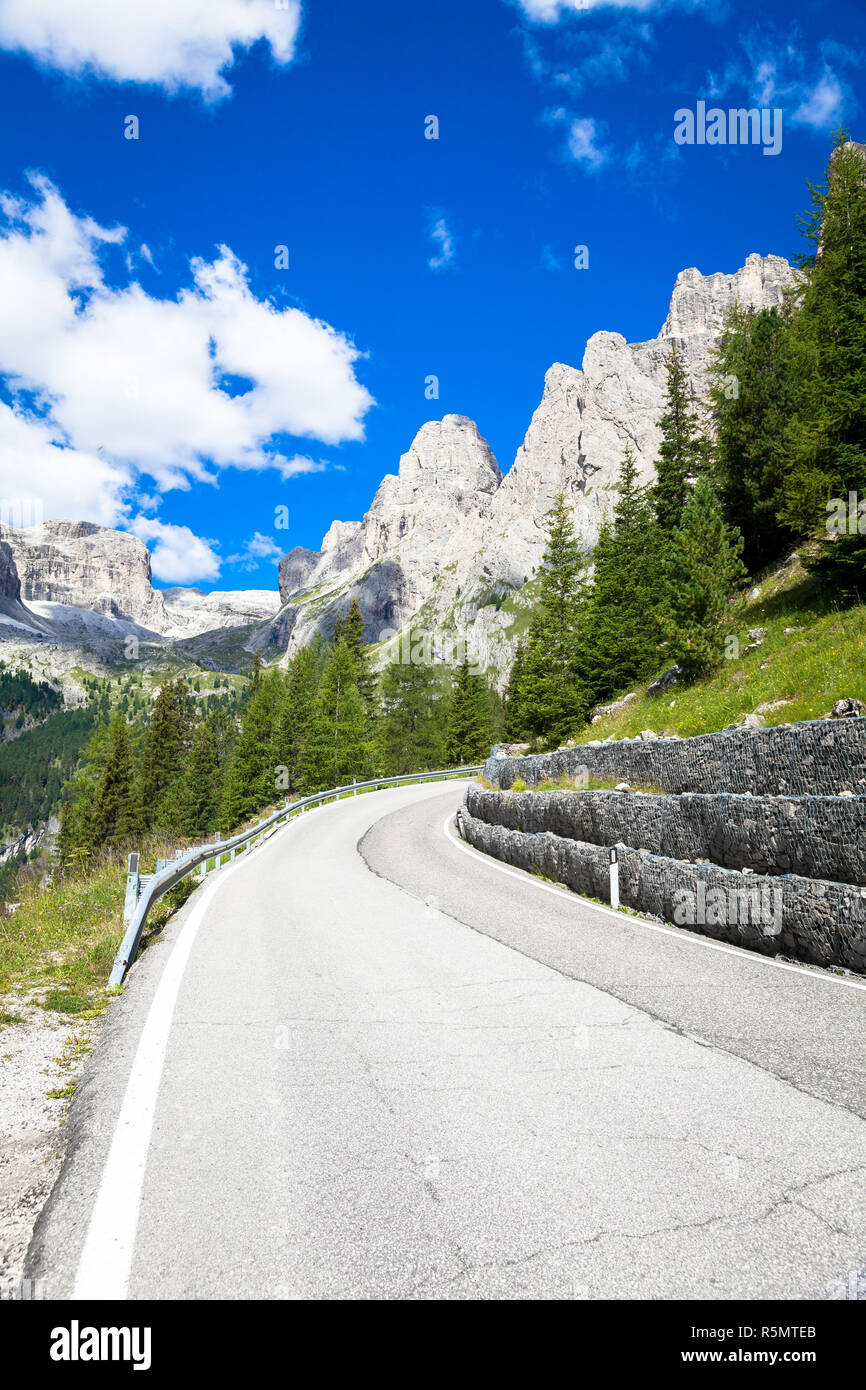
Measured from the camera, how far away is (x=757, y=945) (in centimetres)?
769

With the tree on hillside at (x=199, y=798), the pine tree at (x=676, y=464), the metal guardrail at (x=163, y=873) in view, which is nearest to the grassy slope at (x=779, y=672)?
the metal guardrail at (x=163, y=873)

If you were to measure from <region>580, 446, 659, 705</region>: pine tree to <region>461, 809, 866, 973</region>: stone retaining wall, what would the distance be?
24488 millimetres

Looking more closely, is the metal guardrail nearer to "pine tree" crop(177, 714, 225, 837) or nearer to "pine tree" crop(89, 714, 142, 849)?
"pine tree" crop(89, 714, 142, 849)

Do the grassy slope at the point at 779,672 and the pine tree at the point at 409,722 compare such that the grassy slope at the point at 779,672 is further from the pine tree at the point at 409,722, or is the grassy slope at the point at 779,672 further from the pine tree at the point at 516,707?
the pine tree at the point at 409,722

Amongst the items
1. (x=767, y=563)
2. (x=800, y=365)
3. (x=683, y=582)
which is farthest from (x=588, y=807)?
(x=800, y=365)

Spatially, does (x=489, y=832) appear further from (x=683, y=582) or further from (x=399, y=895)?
(x=683, y=582)

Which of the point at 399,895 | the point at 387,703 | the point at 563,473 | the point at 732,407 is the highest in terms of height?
the point at 563,473

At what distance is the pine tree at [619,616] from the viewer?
117 ft

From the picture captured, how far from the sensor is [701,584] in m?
22.2

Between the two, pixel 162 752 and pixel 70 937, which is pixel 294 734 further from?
pixel 70 937

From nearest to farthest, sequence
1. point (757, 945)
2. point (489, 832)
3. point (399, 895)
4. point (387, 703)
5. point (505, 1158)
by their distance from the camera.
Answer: point (505, 1158), point (757, 945), point (399, 895), point (489, 832), point (387, 703)

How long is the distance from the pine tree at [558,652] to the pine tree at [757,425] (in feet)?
33.0

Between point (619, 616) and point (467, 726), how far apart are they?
23.4 metres
